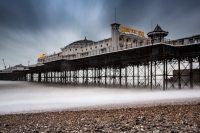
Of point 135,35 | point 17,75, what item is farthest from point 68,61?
point 17,75

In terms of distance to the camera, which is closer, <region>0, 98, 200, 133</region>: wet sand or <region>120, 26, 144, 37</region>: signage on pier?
<region>0, 98, 200, 133</region>: wet sand

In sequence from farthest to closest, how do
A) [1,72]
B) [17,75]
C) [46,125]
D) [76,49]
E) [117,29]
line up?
[1,72] → [17,75] → [76,49] → [117,29] → [46,125]

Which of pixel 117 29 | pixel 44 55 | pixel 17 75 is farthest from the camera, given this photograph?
pixel 17 75

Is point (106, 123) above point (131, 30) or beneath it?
beneath

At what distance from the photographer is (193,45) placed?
24.2 meters

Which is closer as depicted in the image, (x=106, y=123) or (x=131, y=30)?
(x=106, y=123)

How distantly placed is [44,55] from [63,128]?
87703mm

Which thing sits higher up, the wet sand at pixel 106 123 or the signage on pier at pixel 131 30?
the signage on pier at pixel 131 30

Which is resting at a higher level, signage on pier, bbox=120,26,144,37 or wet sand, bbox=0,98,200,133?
signage on pier, bbox=120,26,144,37

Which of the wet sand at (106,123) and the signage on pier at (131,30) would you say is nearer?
the wet sand at (106,123)

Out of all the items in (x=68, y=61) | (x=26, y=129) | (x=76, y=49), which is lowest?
(x=26, y=129)

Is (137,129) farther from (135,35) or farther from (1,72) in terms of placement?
(1,72)

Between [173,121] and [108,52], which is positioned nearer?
[173,121]

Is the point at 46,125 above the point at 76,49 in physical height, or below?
below
